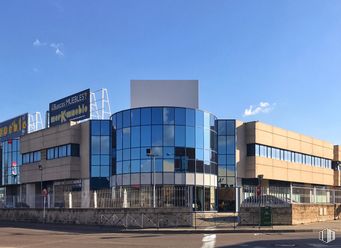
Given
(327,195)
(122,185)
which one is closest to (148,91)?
(122,185)

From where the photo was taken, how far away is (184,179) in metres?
49.1

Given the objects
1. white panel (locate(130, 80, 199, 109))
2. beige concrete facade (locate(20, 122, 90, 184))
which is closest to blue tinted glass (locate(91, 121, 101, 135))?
beige concrete facade (locate(20, 122, 90, 184))

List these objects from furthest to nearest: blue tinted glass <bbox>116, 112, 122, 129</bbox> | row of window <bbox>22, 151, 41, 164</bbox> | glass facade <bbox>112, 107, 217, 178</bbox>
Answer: row of window <bbox>22, 151, 41, 164</bbox>
blue tinted glass <bbox>116, 112, 122, 129</bbox>
glass facade <bbox>112, 107, 217, 178</bbox>

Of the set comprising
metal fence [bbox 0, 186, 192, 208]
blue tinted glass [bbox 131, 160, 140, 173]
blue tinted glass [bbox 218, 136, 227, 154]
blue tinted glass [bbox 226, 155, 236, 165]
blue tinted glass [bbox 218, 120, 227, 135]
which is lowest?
metal fence [bbox 0, 186, 192, 208]

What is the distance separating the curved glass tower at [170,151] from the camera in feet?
161

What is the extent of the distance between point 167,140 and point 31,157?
26.6 meters

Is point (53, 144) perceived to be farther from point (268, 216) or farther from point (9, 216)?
point (268, 216)

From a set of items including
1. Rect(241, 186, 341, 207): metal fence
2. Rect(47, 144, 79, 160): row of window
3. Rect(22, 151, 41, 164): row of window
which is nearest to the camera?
Rect(241, 186, 341, 207): metal fence

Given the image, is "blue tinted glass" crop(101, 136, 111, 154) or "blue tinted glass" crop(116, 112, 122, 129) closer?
"blue tinted glass" crop(116, 112, 122, 129)

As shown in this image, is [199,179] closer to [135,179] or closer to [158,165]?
[158,165]

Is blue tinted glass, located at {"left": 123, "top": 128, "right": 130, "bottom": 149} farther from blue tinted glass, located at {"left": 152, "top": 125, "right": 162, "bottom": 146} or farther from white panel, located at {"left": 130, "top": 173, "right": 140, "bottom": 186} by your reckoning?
blue tinted glass, located at {"left": 152, "top": 125, "right": 162, "bottom": 146}

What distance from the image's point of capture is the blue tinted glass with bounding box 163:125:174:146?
49.4m

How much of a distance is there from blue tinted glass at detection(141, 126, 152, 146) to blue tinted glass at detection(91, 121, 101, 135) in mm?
10090

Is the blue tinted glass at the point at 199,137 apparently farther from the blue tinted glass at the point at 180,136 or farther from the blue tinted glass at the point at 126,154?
the blue tinted glass at the point at 126,154
